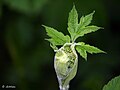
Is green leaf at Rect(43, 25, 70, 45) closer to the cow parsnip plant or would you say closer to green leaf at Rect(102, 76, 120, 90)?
the cow parsnip plant

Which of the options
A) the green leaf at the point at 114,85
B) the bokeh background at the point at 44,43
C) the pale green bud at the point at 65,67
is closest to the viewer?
the pale green bud at the point at 65,67

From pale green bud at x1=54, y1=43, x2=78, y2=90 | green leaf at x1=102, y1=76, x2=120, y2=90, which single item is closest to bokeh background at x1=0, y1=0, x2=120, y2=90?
green leaf at x1=102, y1=76, x2=120, y2=90

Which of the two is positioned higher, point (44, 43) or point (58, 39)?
point (58, 39)

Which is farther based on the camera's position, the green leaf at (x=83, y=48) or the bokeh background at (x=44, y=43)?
the bokeh background at (x=44, y=43)

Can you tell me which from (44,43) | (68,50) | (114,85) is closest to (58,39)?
(68,50)

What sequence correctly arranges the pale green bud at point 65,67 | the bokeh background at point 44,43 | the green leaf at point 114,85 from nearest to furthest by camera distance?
the pale green bud at point 65,67
the green leaf at point 114,85
the bokeh background at point 44,43

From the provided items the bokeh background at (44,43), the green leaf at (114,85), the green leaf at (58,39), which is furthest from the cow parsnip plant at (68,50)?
the bokeh background at (44,43)

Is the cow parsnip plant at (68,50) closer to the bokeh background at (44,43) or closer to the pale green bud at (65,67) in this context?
the pale green bud at (65,67)

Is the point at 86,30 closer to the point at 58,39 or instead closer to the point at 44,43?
the point at 58,39

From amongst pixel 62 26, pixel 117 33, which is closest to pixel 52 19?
pixel 62 26

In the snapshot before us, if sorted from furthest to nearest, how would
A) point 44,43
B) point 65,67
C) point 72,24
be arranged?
point 44,43 < point 72,24 < point 65,67
